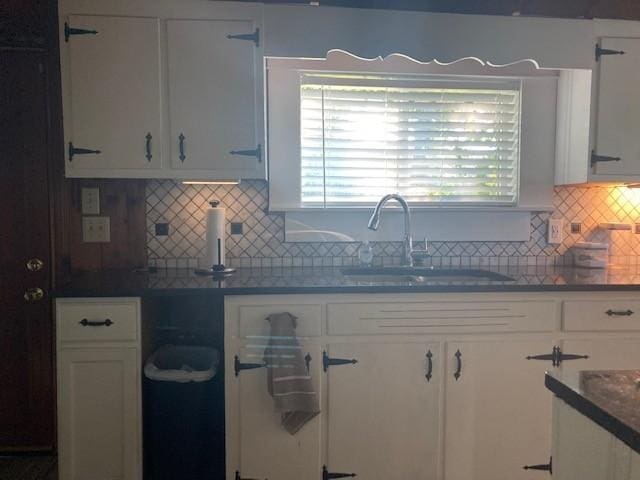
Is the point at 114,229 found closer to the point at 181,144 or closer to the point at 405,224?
the point at 181,144

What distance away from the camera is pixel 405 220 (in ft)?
7.76

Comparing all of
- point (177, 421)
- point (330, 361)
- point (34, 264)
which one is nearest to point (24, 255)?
point (34, 264)

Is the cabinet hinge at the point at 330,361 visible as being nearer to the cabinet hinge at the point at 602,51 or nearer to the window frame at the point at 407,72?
the window frame at the point at 407,72

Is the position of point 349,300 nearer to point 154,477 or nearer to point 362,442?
point 362,442

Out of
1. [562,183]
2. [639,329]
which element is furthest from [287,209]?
[639,329]

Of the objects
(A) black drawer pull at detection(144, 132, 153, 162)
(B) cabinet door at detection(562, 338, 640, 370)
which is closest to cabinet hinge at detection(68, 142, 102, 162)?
(A) black drawer pull at detection(144, 132, 153, 162)

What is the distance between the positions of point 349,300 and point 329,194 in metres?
0.80

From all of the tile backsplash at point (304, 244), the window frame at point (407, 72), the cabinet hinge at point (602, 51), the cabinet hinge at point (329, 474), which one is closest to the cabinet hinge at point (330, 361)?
the cabinet hinge at point (329, 474)

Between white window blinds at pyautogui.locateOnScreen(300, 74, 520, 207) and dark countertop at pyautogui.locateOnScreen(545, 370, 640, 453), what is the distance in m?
1.76

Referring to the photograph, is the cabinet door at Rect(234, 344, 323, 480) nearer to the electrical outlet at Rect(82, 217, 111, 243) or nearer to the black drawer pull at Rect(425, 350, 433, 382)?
the black drawer pull at Rect(425, 350, 433, 382)

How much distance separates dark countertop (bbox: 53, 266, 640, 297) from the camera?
1.80 meters

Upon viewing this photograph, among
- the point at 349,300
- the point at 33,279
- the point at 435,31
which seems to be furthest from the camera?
the point at 33,279

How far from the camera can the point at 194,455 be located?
1.89 meters

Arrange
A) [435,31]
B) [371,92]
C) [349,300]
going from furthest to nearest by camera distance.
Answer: [371,92] < [435,31] < [349,300]
